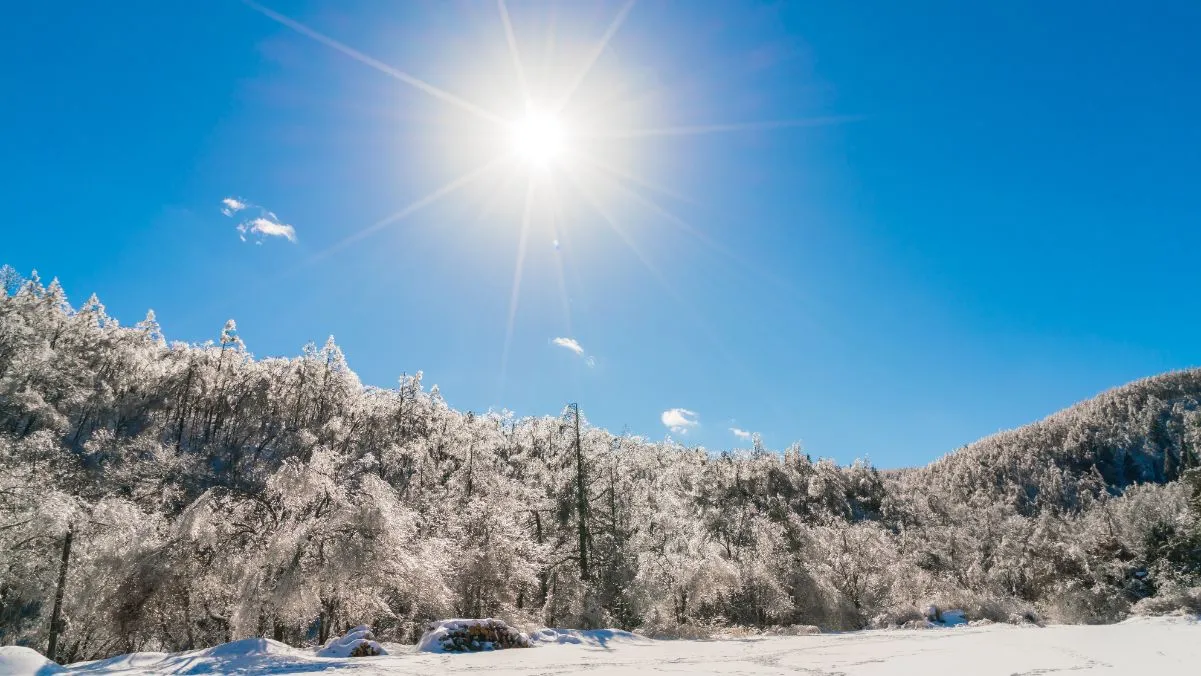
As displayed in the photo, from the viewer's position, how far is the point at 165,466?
59.7 m

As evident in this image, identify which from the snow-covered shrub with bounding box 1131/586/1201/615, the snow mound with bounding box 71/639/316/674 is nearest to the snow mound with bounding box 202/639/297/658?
the snow mound with bounding box 71/639/316/674

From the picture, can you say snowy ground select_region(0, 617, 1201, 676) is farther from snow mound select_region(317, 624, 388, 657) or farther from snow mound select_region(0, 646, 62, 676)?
snow mound select_region(317, 624, 388, 657)

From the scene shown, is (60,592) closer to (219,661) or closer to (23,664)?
(219,661)

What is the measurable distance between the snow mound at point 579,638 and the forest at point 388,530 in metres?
4.76

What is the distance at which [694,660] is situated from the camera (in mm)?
12258

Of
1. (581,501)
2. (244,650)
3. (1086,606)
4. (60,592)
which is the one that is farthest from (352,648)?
(1086,606)

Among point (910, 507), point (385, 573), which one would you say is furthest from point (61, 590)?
point (910, 507)

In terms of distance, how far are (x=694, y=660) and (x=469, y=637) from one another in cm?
531

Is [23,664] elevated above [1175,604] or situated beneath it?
elevated above

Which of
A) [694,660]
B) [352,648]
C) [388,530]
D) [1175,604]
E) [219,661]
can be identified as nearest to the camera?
[219,661]

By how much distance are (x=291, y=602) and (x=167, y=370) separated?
258 ft

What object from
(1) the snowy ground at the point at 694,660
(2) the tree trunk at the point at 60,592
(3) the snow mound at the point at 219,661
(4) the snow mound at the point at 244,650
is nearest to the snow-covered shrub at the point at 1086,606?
(1) the snowy ground at the point at 694,660

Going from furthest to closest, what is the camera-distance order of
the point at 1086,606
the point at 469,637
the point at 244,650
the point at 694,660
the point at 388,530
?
1. the point at 1086,606
2. the point at 388,530
3. the point at 469,637
4. the point at 694,660
5. the point at 244,650

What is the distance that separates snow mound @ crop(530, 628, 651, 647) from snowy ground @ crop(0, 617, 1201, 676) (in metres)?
0.88
